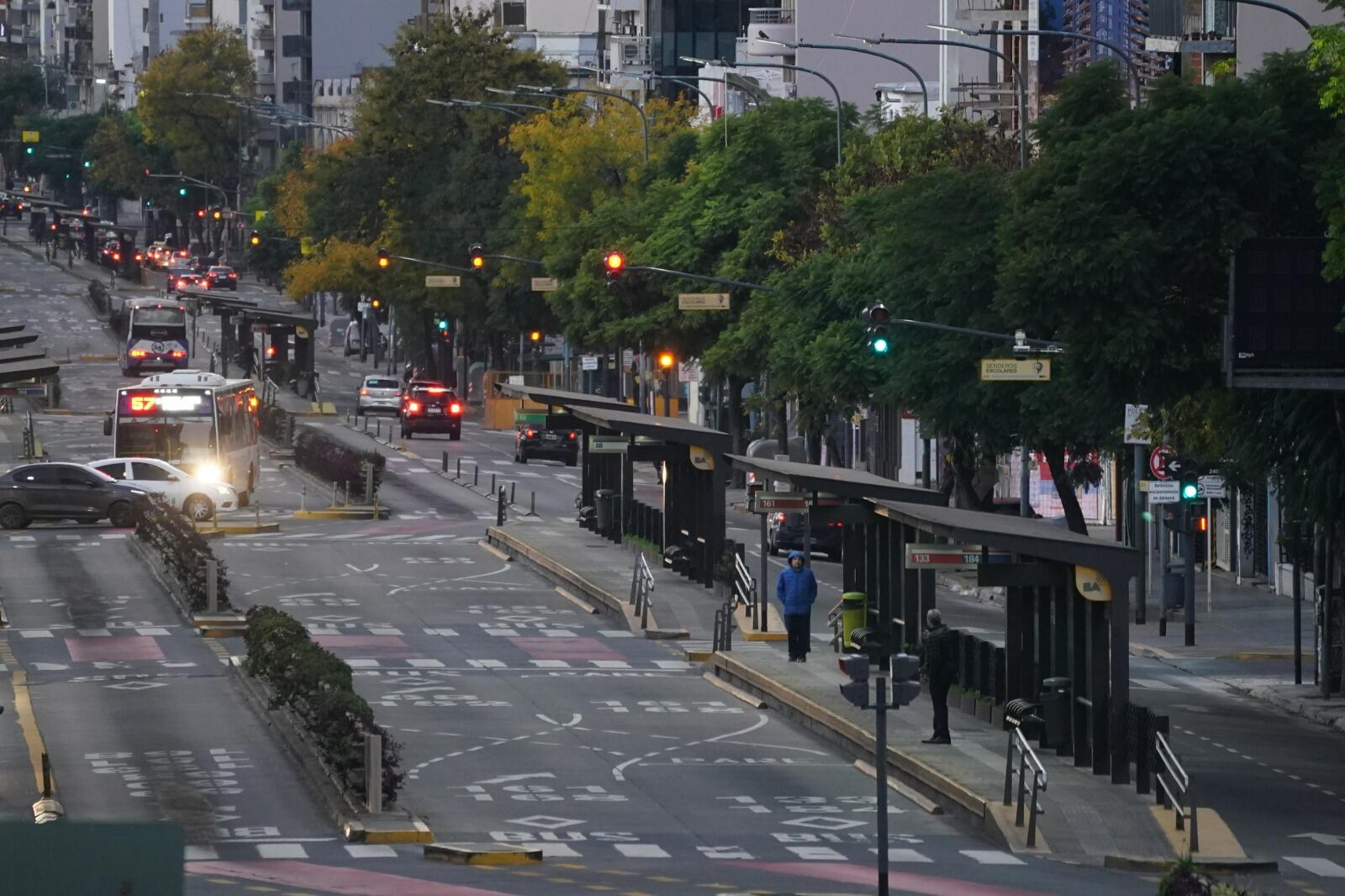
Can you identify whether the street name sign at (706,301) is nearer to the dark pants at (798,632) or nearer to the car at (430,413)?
the dark pants at (798,632)

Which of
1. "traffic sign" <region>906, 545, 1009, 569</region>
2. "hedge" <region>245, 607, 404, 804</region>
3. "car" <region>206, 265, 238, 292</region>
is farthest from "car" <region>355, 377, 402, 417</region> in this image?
"traffic sign" <region>906, 545, 1009, 569</region>

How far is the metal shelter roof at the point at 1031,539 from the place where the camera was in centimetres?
3033

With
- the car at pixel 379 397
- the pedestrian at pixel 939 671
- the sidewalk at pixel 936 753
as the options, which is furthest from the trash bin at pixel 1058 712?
the car at pixel 379 397

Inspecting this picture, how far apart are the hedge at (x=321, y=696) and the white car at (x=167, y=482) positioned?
25936 mm

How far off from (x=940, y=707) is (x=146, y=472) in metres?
36.2

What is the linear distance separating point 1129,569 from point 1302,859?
14.7ft

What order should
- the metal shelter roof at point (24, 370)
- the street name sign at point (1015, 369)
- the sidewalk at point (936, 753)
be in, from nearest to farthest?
the sidewalk at point (936, 753)
the metal shelter roof at point (24, 370)
the street name sign at point (1015, 369)

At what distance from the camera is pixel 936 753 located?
3256cm

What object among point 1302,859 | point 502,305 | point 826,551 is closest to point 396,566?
point 826,551

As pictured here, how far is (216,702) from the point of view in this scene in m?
37.9

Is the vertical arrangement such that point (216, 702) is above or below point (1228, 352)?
below

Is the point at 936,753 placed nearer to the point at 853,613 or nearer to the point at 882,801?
the point at 882,801

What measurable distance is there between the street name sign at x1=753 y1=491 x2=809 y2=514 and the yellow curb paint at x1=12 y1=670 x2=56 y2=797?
11572mm

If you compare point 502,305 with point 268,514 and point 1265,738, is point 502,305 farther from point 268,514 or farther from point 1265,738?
point 1265,738
